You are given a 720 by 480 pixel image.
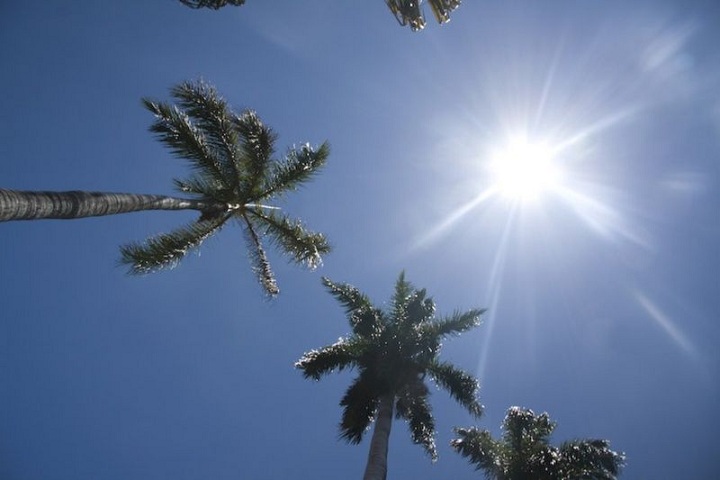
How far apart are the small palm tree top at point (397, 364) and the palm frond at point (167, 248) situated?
7.03 m

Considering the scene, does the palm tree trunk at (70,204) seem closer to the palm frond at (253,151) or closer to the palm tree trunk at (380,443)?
the palm frond at (253,151)

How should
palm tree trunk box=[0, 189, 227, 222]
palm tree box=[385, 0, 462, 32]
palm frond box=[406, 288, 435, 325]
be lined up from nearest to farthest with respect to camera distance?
palm tree trunk box=[0, 189, 227, 222] < palm tree box=[385, 0, 462, 32] < palm frond box=[406, 288, 435, 325]

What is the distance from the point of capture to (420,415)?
19.2 metres

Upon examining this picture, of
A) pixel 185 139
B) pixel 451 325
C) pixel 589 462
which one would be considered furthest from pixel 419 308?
pixel 185 139

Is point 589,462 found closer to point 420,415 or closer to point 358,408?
point 420,415

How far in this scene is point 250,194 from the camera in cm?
1641

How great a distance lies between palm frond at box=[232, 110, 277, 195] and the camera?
51.5 ft

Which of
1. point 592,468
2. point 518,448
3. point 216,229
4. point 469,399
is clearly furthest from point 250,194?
point 592,468

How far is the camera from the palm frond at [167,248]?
13.9 metres

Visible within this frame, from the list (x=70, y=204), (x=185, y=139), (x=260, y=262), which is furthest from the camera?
(x=260, y=262)

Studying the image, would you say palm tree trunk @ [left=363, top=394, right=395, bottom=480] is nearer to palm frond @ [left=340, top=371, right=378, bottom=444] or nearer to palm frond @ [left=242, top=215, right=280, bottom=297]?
palm frond @ [left=340, top=371, right=378, bottom=444]

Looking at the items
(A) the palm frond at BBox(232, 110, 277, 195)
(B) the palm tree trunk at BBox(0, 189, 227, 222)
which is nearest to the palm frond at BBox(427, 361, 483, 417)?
(A) the palm frond at BBox(232, 110, 277, 195)

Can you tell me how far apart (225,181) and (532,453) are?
16.4 meters

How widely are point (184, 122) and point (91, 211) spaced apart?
18.7 feet
